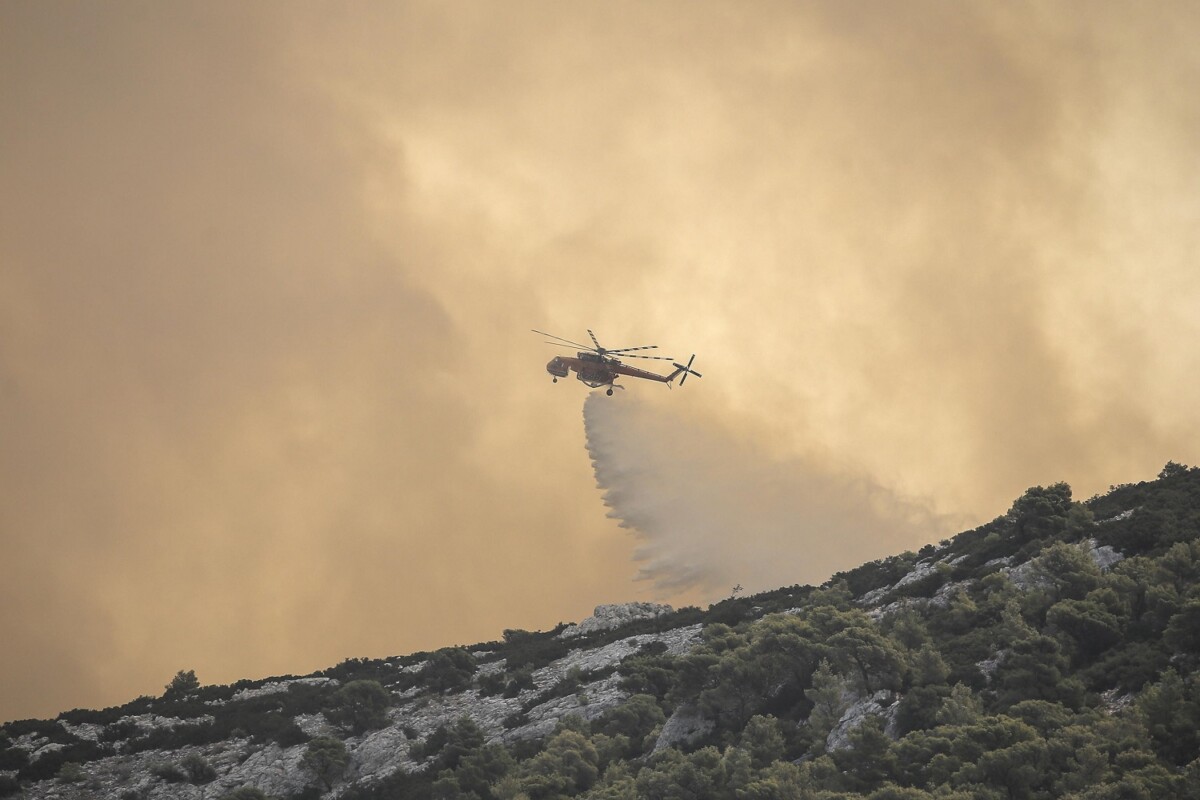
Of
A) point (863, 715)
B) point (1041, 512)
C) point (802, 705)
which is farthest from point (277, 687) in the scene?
point (1041, 512)

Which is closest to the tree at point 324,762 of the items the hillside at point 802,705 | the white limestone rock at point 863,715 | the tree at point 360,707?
the hillside at point 802,705

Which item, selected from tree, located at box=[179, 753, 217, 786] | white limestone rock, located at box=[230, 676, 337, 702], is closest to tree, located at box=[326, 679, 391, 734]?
tree, located at box=[179, 753, 217, 786]

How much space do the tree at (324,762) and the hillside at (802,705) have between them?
0.15 meters

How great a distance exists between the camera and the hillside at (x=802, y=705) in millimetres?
45250

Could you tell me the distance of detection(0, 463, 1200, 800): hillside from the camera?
45.2 metres

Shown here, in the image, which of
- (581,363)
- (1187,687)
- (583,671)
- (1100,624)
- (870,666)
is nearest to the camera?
(1187,687)

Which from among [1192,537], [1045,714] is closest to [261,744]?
[1045,714]

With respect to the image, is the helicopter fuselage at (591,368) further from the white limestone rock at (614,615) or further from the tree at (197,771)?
the tree at (197,771)

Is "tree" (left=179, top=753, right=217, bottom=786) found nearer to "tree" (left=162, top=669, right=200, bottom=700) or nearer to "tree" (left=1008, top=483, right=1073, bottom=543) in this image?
"tree" (left=162, top=669, right=200, bottom=700)

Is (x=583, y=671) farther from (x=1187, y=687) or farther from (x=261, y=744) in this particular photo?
→ (x=1187, y=687)

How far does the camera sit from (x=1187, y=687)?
44.9 meters

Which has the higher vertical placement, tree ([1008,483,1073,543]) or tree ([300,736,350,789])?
tree ([1008,483,1073,543])

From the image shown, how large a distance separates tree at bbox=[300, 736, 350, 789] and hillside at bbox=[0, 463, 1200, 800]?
0.50 ft

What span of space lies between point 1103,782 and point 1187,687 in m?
8.34
